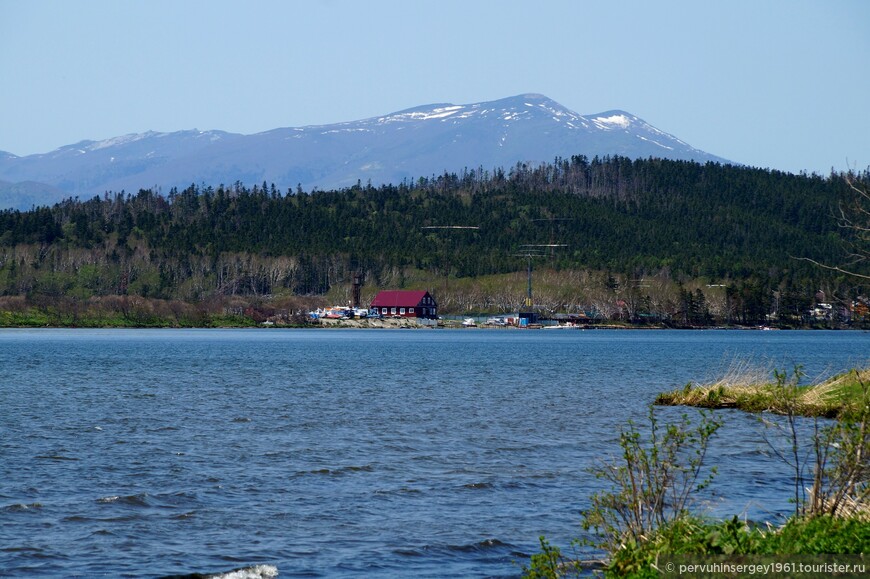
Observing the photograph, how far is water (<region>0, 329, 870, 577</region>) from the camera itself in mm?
19562

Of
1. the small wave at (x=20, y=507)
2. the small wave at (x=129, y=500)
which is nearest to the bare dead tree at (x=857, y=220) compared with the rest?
the small wave at (x=129, y=500)

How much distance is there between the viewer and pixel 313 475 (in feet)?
91.4

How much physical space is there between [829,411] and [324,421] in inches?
731

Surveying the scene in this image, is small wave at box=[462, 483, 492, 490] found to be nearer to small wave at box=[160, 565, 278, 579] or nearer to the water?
the water

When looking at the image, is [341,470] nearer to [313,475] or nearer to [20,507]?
[313,475]

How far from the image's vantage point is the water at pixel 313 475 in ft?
64.2

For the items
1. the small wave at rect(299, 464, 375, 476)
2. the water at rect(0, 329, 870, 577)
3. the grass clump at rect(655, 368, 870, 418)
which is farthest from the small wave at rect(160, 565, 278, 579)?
the grass clump at rect(655, 368, 870, 418)

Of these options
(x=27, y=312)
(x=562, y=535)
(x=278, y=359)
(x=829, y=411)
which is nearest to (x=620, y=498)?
(x=562, y=535)

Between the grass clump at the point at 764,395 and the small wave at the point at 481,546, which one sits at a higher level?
the grass clump at the point at 764,395

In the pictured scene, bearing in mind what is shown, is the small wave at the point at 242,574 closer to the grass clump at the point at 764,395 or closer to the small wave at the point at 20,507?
the small wave at the point at 20,507

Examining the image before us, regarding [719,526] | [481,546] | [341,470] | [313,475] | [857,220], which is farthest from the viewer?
[857,220]

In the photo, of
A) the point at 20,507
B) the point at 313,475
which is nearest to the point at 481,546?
the point at 313,475

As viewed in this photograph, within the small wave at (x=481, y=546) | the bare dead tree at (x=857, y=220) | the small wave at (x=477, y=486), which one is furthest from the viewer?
the bare dead tree at (x=857, y=220)

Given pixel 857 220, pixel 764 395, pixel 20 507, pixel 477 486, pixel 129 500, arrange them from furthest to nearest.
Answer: pixel 764 395, pixel 857 220, pixel 477 486, pixel 129 500, pixel 20 507
